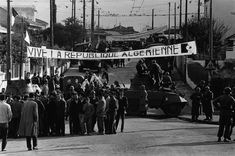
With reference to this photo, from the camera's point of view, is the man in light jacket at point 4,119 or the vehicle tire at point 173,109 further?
the vehicle tire at point 173,109

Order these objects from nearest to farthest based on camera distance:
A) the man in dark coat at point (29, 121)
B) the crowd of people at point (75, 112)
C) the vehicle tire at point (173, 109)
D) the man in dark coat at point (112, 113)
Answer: the man in dark coat at point (29, 121)
the crowd of people at point (75, 112)
the man in dark coat at point (112, 113)
the vehicle tire at point (173, 109)

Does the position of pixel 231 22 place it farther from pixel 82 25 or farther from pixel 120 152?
pixel 120 152

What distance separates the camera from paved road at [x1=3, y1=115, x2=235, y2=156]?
15.4 meters

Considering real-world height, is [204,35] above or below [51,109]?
above

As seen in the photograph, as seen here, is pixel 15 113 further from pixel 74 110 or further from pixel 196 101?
pixel 196 101

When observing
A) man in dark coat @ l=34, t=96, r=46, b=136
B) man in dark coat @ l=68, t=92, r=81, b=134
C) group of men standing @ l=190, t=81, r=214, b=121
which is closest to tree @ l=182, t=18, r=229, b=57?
group of men standing @ l=190, t=81, r=214, b=121

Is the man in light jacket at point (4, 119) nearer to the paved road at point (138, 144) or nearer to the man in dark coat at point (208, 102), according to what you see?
the paved road at point (138, 144)

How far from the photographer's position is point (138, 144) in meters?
17.0

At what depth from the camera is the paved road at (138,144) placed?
50.7 ft

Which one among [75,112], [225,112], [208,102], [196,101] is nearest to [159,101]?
[196,101]

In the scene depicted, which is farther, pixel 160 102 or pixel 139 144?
pixel 160 102

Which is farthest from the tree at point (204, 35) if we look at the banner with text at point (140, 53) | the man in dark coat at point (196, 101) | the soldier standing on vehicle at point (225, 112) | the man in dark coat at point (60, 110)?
the soldier standing on vehicle at point (225, 112)

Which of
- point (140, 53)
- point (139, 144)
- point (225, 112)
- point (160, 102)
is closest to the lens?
point (139, 144)

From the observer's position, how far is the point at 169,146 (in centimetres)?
1628
